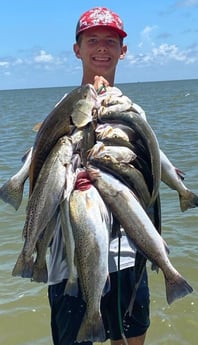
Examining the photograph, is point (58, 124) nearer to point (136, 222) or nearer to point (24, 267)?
point (136, 222)

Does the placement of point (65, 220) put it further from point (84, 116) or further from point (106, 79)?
point (106, 79)

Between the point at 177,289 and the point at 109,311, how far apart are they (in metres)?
0.67

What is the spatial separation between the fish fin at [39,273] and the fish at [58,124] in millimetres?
475

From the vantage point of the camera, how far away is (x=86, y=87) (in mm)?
2809

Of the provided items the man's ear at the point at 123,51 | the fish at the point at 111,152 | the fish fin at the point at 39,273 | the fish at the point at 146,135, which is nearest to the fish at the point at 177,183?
the fish at the point at 146,135

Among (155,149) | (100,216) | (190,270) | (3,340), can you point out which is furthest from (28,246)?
(190,270)

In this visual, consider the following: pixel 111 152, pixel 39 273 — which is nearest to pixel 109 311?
pixel 39 273

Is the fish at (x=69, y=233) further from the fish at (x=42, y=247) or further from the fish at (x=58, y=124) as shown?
the fish at (x=58, y=124)

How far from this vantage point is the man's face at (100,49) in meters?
3.43

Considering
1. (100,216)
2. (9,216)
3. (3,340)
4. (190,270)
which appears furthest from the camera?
(9,216)

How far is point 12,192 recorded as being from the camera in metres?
3.21

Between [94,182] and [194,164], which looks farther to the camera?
[194,164]

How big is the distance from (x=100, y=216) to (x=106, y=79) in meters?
A: 1.11

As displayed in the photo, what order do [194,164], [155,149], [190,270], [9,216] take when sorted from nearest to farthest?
[155,149] < [190,270] < [9,216] < [194,164]
